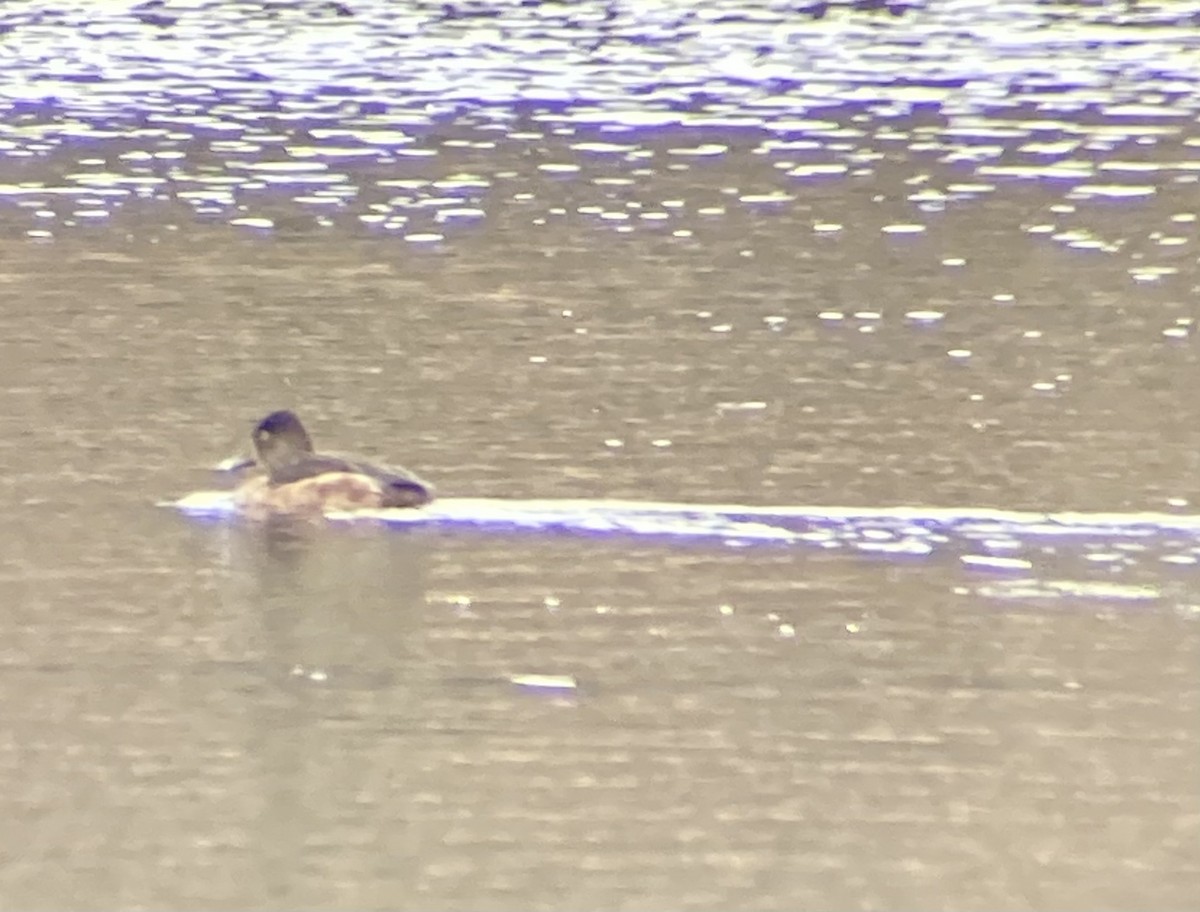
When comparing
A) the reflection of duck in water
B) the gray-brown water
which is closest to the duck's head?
the reflection of duck in water

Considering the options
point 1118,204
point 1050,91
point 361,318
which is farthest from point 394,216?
point 1050,91

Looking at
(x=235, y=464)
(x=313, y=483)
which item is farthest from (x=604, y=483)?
(x=235, y=464)

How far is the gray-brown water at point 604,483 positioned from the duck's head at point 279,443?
5.6 inches

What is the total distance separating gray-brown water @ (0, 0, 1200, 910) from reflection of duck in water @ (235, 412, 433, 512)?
0.24 ft

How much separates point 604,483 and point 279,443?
67 centimetres

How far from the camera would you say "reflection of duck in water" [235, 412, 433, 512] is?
5891 millimetres

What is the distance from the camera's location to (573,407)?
6.70 meters

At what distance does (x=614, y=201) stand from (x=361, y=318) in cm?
173

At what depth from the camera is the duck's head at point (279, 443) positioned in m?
5.99

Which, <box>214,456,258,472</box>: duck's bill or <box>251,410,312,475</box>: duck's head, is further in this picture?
<box>214,456,258,472</box>: duck's bill

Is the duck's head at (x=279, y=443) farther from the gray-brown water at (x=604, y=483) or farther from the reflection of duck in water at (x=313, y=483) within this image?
A: the gray-brown water at (x=604, y=483)

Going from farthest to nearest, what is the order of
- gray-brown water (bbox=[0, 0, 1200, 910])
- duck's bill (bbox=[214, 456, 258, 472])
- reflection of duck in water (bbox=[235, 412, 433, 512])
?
1. duck's bill (bbox=[214, 456, 258, 472])
2. reflection of duck in water (bbox=[235, 412, 433, 512])
3. gray-brown water (bbox=[0, 0, 1200, 910])

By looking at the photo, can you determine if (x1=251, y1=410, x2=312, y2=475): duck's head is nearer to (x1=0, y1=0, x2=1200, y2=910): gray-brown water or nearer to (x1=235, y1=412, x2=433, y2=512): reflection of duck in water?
(x1=235, y1=412, x2=433, y2=512): reflection of duck in water

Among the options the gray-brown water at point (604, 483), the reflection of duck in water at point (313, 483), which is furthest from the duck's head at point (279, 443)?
the gray-brown water at point (604, 483)
